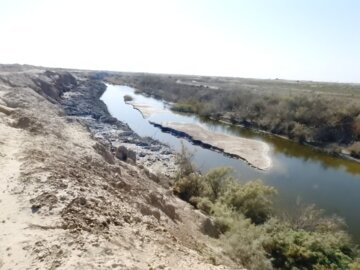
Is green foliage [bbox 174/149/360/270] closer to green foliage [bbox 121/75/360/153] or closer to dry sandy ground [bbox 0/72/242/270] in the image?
dry sandy ground [bbox 0/72/242/270]

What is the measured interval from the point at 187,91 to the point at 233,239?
231 ft

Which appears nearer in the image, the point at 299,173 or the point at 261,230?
the point at 261,230

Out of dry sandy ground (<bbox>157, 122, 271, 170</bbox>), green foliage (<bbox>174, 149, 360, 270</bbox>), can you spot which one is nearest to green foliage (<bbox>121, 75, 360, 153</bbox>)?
dry sandy ground (<bbox>157, 122, 271, 170</bbox>)

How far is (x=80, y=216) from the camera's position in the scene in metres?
10.3

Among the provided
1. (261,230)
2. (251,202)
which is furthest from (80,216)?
(251,202)

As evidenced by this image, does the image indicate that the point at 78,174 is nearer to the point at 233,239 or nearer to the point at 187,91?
the point at 233,239

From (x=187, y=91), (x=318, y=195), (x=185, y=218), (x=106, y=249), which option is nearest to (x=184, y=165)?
(x=185, y=218)

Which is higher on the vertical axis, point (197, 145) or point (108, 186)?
point (108, 186)

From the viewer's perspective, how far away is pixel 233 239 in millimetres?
14836

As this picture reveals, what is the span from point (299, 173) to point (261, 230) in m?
18.6

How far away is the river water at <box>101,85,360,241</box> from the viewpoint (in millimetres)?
26041

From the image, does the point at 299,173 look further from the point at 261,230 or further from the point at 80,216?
the point at 80,216

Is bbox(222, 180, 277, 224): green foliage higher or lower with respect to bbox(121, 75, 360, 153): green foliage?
higher

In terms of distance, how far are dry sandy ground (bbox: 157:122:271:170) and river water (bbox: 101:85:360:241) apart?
3.05 ft
